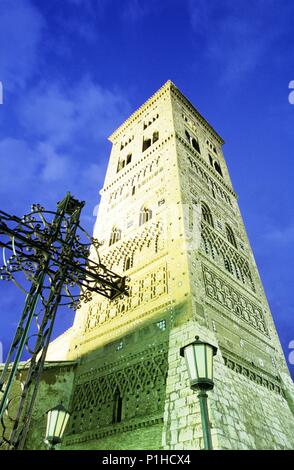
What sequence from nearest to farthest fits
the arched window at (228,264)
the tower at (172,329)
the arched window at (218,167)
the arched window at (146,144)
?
the tower at (172,329) → the arched window at (228,264) → the arched window at (146,144) → the arched window at (218,167)

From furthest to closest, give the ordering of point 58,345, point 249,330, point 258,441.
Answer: point 58,345
point 249,330
point 258,441

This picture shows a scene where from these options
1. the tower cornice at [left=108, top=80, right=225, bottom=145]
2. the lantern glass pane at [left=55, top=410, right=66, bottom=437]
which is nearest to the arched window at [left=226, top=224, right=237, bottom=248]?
the tower cornice at [left=108, top=80, right=225, bottom=145]

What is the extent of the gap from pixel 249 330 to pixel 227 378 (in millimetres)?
3146

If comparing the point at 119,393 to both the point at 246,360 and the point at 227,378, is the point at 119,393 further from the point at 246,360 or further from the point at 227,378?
the point at 246,360

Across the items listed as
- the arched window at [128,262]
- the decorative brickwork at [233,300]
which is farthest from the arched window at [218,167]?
the arched window at [128,262]

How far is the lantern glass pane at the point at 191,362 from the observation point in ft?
10.8

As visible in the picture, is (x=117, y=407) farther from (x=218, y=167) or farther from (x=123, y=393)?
(x=218, y=167)

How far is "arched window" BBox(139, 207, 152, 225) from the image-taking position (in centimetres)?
1205

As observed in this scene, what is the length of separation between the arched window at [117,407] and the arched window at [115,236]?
6099mm

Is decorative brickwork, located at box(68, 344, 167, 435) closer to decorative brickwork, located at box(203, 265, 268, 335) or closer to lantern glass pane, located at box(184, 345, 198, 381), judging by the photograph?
decorative brickwork, located at box(203, 265, 268, 335)

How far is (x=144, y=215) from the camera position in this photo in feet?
40.6

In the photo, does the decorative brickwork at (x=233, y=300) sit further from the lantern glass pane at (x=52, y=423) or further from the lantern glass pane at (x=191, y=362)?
the lantern glass pane at (x=191, y=362)
